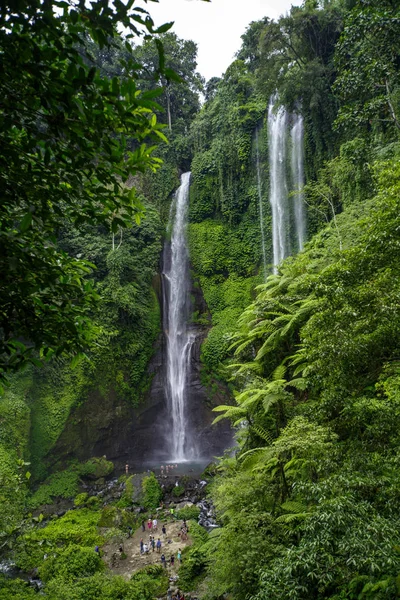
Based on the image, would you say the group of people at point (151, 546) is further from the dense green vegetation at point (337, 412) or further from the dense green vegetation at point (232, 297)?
the dense green vegetation at point (337, 412)

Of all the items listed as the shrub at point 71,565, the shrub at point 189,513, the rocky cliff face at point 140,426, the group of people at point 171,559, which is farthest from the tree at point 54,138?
the rocky cliff face at point 140,426

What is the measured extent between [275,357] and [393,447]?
5.97 metres

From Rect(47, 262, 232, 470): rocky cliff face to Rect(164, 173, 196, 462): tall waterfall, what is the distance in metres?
0.42

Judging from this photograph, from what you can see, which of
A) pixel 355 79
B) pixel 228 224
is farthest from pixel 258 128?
pixel 355 79

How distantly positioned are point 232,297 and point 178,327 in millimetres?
3786

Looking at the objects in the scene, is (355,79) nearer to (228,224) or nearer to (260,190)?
(260,190)

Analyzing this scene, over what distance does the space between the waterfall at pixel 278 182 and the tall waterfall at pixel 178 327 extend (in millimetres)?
6305

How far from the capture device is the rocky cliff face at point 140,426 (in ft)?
64.5

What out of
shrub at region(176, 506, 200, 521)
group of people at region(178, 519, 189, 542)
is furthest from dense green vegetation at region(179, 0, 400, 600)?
shrub at region(176, 506, 200, 521)

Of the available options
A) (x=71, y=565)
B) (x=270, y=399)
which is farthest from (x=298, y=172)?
(x=71, y=565)

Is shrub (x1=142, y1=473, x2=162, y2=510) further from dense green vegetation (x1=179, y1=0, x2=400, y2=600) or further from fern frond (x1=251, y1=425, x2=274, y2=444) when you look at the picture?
fern frond (x1=251, y1=425, x2=274, y2=444)

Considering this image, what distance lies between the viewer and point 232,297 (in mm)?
22516

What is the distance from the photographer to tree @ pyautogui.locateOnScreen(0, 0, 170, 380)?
2.12 meters

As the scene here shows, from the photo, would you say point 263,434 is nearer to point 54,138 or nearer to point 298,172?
point 54,138
